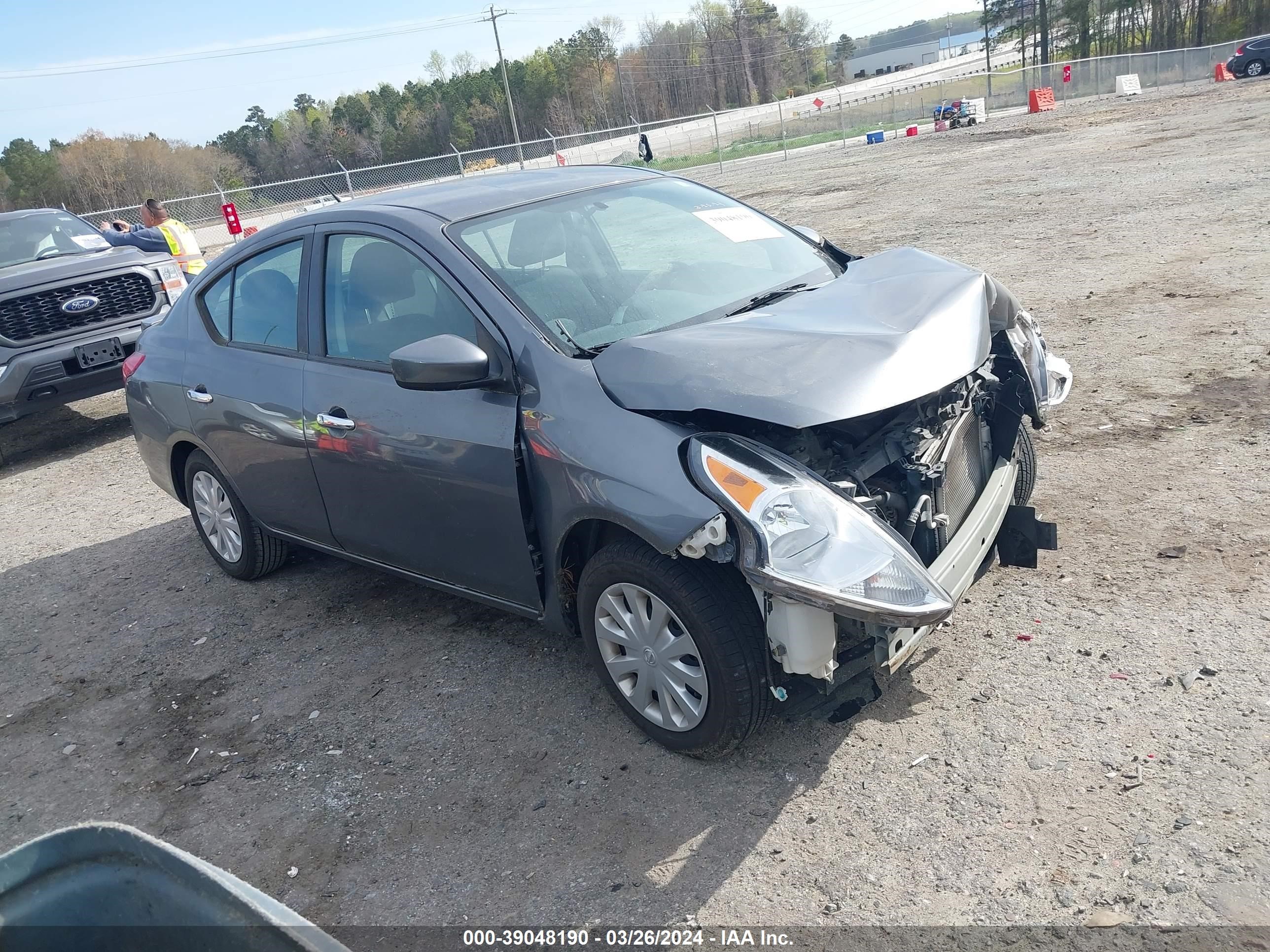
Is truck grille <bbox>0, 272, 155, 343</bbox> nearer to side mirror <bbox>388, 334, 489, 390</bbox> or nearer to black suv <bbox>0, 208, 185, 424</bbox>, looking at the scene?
black suv <bbox>0, 208, 185, 424</bbox>

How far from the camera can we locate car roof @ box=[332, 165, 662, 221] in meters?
4.14

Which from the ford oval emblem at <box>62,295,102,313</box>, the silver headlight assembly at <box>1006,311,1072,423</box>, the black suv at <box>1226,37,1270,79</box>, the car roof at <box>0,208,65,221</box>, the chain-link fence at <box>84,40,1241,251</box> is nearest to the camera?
the silver headlight assembly at <box>1006,311,1072,423</box>

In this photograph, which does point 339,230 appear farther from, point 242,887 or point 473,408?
point 242,887

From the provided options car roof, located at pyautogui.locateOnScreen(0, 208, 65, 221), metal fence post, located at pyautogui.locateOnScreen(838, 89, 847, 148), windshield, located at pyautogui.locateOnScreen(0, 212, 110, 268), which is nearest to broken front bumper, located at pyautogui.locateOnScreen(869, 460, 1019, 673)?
windshield, located at pyautogui.locateOnScreen(0, 212, 110, 268)

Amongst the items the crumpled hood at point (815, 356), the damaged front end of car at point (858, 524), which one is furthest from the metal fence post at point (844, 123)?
the damaged front end of car at point (858, 524)

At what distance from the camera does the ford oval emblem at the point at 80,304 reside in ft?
29.7

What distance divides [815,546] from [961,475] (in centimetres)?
109

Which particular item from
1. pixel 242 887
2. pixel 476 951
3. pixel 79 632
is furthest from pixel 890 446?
pixel 79 632

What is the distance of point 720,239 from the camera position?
4.42 meters

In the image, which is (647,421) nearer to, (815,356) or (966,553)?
(815,356)

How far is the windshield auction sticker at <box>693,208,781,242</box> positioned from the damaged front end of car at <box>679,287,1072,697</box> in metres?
1.20

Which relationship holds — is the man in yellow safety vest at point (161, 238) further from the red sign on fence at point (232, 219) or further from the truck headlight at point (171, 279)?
the red sign on fence at point (232, 219)

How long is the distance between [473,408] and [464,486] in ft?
0.98

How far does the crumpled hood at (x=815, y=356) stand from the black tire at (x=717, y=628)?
489mm
